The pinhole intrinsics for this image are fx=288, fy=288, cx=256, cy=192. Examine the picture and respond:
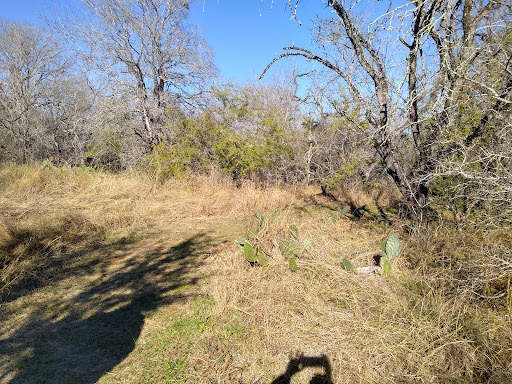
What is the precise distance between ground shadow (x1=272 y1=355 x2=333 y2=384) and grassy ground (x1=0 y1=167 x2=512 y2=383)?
0.03 feet

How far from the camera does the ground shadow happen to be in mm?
2127

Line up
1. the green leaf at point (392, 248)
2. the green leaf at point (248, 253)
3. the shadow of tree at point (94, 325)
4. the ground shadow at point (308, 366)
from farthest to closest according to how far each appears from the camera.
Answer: the green leaf at point (392, 248) < the green leaf at point (248, 253) < the shadow of tree at point (94, 325) < the ground shadow at point (308, 366)

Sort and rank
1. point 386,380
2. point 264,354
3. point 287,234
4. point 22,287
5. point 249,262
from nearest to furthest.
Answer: point 386,380 < point 264,354 < point 22,287 < point 249,262 < point 287,234

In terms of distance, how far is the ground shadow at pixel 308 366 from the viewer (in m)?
2.13

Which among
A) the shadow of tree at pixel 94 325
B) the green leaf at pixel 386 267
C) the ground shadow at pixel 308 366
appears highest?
the green leaf at pixel 386 267

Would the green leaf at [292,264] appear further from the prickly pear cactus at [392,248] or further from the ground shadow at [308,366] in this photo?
the prickly pear cactus at [392,248]

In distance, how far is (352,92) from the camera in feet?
16.4

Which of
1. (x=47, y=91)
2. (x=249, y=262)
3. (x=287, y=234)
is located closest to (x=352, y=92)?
(x=287, y=234)

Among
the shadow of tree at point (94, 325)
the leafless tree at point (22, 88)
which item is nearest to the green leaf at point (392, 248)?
the shadow of tree at point (94, 325)

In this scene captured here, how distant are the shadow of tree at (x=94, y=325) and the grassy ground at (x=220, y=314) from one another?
0.01 m

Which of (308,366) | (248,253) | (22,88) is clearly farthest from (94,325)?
(22,88)

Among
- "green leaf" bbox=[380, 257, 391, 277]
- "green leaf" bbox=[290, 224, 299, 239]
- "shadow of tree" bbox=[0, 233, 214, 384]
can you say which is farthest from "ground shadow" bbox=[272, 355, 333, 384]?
"green leaf" bbox=[290, 224, 299, 239]

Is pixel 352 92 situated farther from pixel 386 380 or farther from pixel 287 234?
pixel 386 380

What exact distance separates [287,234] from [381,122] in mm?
2496
